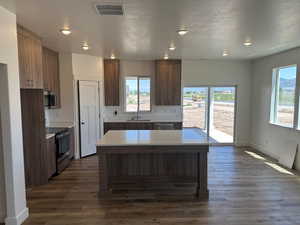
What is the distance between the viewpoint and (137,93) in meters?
6.70

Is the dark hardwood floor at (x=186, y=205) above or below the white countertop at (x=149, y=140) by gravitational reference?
below

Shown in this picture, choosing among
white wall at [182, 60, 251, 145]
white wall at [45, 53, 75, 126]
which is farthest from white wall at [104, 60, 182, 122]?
white wall at [45, 53, 75, 126]

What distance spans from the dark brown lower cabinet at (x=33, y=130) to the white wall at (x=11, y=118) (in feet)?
3.58

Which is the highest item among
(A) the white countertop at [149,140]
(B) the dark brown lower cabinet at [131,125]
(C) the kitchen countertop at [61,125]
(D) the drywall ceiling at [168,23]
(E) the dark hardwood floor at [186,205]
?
(D) the drywall ceiling at [168,23]

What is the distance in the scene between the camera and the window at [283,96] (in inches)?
199

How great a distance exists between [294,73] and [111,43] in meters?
4.16

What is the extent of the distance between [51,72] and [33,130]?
5.31ft

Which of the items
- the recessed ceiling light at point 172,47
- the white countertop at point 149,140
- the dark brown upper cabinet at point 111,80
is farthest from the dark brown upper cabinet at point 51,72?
the recessed ceiling light at point 172,47

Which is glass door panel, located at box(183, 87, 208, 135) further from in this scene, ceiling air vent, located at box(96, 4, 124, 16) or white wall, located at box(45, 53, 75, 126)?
ceiling air vent, located at box(96, 4, 124, 16)

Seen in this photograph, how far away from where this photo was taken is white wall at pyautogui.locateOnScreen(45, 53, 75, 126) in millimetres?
5328

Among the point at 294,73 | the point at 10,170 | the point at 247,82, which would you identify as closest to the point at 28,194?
the point at 10,170

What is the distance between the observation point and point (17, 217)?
9.00 ft

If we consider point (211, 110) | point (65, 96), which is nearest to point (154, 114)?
point (211, 110)

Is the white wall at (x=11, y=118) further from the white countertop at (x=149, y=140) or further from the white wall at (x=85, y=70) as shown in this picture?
the white wall at (x=85, y=70)
